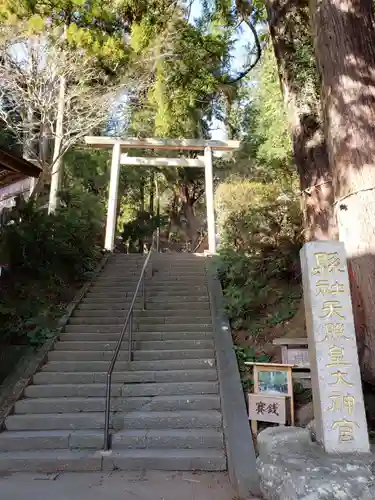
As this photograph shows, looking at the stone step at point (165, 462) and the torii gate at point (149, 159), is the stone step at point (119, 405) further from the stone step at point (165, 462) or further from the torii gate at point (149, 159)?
the torii gate at point (149, 159)

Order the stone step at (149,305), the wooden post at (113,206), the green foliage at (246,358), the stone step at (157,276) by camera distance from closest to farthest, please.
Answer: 1. the green foliage at (246,358)
2. the stone step at (149,305)
3. the stone step at (157,276)
4. the wooden post at (113,206)

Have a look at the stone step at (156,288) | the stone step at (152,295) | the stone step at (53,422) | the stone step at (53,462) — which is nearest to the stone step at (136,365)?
the stone step at (53,422)

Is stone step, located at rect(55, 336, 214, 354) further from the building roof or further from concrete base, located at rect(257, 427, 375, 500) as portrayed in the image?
concrete base, located at rect(257, 427, 375, 500)

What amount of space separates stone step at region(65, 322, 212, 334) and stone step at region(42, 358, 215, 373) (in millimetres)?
1006

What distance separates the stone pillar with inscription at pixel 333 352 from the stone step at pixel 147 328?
373 cm

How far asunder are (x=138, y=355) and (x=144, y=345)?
300mm

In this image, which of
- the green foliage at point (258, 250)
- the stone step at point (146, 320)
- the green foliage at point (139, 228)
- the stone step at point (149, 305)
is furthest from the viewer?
the green foliage at point (139, 228)

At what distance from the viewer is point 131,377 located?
5.64 m

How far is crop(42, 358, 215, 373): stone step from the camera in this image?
5840 mm

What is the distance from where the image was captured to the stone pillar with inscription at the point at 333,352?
Answer: 309 cm

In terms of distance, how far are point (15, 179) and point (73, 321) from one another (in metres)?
2.60

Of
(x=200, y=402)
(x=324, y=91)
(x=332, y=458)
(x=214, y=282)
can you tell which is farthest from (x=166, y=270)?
(x=332, y=458)

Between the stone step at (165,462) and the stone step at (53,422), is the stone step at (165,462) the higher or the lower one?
the lower one

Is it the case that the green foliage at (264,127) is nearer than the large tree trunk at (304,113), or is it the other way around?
the large tree trunk at (304,113)
